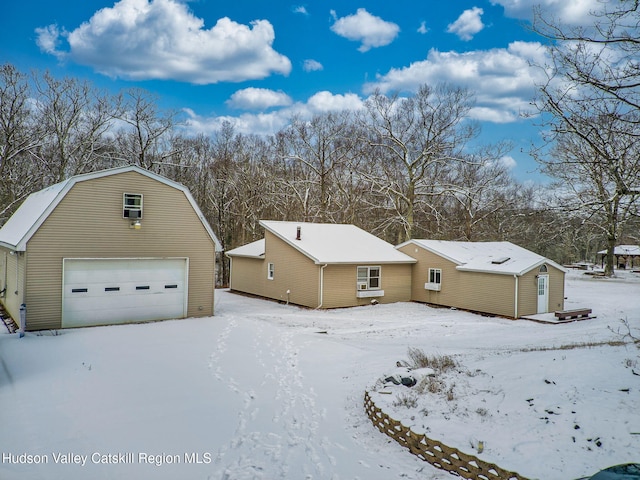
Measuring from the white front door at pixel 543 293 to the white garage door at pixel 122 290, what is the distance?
49.1 ft

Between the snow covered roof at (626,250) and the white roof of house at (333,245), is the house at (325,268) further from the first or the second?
the snow covered roof at (626,250)

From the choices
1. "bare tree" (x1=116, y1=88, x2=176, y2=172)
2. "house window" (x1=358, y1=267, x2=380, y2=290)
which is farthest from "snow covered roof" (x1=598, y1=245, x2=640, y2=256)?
"bare tree" (x1=116, y1=88, x2=176, y2=172)

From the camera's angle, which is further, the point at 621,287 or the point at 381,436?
the point at 621,287

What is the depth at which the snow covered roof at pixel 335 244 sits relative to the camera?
1977 centimetres

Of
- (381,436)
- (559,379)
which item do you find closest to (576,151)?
(559,379)

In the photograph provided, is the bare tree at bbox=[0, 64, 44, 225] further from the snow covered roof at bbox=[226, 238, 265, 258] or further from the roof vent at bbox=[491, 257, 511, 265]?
the roof vent at bbox=[491, 257, 511, 265]

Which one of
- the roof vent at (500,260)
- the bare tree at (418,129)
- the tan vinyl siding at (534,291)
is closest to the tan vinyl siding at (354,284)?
the roof vent at (500,260)

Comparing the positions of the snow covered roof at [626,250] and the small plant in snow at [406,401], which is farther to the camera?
the snow covered roof at [626,250]

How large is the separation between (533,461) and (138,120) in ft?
104

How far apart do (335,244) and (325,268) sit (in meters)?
2.44

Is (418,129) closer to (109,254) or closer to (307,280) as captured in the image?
(307,280)

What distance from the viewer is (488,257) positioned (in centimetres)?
2033

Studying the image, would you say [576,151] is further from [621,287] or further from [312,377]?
[621,287]

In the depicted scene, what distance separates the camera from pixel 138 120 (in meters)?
30.1
